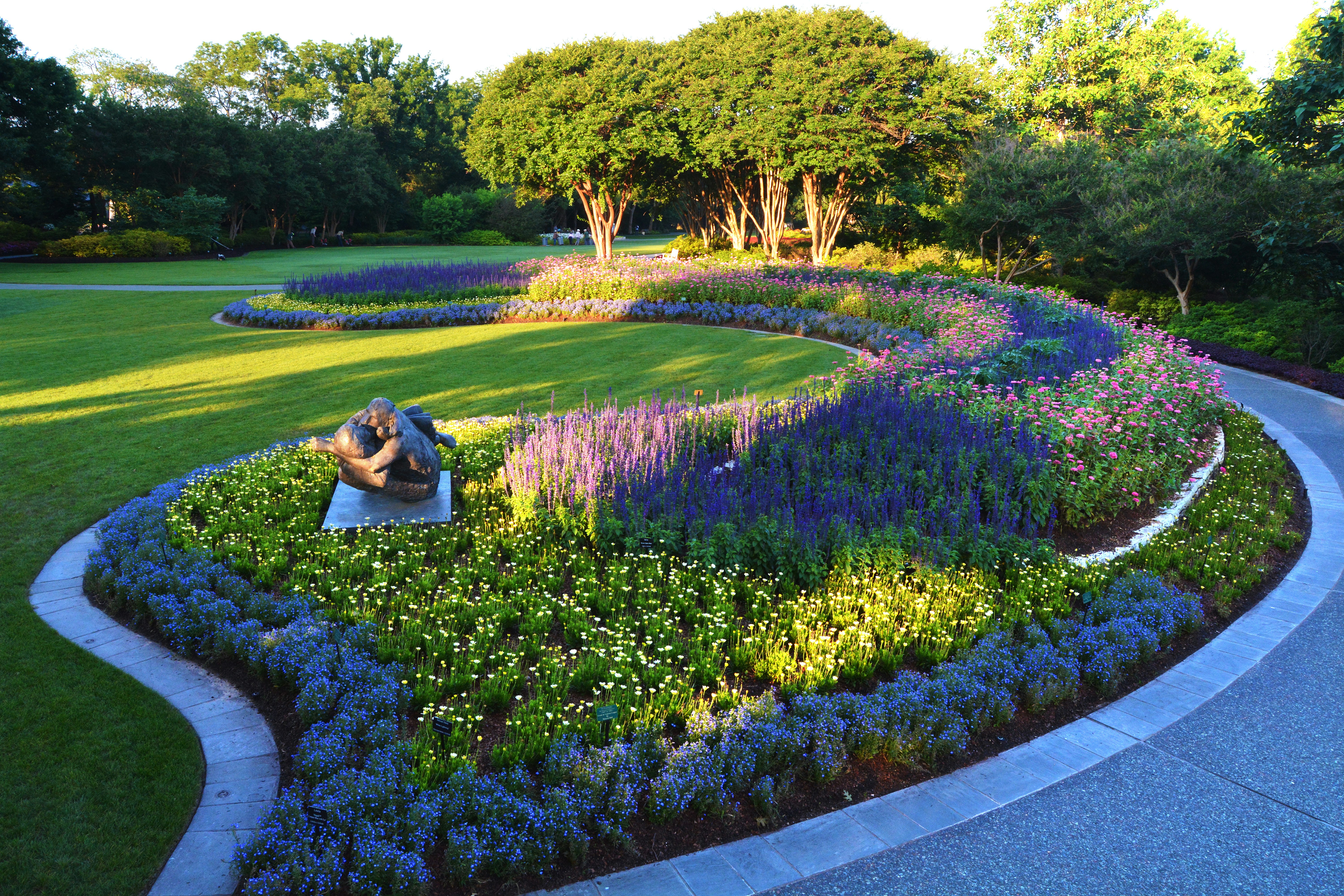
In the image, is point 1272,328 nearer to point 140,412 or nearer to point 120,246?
point 140,412

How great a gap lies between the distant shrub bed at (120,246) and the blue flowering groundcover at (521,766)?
1462 inches

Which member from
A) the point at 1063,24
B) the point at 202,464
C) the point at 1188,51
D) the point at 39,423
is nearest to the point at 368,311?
the point at 39,423

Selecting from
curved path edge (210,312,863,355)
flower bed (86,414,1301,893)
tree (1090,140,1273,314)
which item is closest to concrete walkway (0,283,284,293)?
curved path edge (210,312,863,355)

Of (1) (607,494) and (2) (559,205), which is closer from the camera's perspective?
(1) (607,494)

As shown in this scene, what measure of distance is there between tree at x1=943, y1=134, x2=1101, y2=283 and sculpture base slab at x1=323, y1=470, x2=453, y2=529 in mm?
18909

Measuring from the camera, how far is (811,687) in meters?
4.21

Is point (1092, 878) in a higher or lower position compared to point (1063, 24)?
lower

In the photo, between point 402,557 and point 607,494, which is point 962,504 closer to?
point 607,494

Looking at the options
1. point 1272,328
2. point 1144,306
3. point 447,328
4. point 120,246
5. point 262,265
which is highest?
point 120,246

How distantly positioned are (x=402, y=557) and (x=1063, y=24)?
43505mm

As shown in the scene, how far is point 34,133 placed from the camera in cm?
3450

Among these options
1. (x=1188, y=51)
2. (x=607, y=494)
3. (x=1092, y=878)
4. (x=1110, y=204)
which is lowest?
(x=1092, y=878)

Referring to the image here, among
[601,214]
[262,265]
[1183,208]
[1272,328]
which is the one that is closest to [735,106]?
[601,214]

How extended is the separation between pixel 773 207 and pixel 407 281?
16130 millimetres
